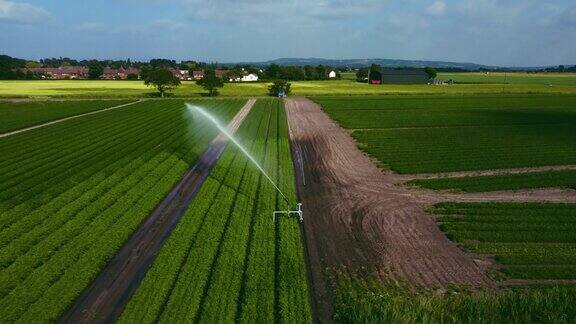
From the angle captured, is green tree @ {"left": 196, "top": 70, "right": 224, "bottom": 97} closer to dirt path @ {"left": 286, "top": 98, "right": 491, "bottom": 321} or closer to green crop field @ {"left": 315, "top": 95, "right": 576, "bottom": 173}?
green crop field @ {"left": 315, "top": 95, "right": 576, "bottom": 173}

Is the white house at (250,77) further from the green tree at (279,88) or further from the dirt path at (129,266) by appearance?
the dirt path at (129,266)

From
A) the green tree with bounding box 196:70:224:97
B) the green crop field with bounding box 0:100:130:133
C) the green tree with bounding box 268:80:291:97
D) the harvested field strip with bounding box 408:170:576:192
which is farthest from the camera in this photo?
the green tree with bounding box 268:80:291:97

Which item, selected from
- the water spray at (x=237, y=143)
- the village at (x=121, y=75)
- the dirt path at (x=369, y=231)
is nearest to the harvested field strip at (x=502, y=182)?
the dirt path at (x=369, y=231)

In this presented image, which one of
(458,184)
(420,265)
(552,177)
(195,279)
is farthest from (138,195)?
(552,177)

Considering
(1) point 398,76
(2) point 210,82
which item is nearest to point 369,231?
(2) point 210,82

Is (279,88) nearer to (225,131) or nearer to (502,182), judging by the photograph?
(225,131)

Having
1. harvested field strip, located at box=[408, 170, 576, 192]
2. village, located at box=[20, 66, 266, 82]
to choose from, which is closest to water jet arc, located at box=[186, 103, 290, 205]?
harvested field strip, located at box=[408, 170, 576, 192]
